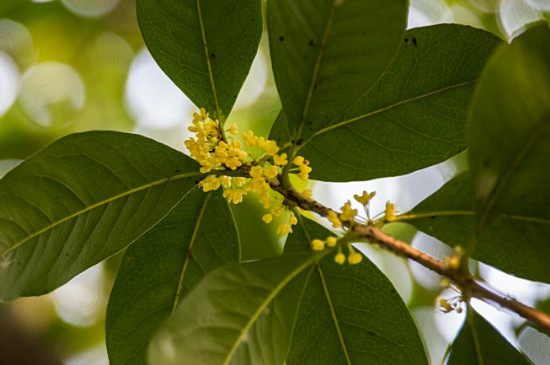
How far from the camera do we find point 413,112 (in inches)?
60.7

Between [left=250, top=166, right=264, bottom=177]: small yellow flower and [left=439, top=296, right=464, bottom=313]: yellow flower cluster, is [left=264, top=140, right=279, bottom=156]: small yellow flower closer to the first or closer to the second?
[left=250, top=166, right=264, bottom=177]: small yellow flower

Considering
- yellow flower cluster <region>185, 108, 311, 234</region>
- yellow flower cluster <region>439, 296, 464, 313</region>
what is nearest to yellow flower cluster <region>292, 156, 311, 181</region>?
yellow flower cluster <region>185, 108, 311, 234</region>

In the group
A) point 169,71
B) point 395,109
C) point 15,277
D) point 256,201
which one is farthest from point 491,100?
point 256,201

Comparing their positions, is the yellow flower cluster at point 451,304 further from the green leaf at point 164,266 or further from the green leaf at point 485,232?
the green leaf at point 164,266

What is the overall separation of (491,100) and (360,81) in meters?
0.33

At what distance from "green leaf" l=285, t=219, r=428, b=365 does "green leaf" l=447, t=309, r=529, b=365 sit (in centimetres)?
31

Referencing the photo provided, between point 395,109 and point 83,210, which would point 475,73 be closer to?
point 395,109

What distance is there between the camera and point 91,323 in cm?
419

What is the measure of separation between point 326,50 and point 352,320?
0.80 metres

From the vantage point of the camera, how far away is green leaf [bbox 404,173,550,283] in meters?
1.29

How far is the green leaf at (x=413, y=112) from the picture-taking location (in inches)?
59.1

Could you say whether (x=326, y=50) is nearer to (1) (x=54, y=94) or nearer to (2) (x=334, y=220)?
(2) (x=334, y=220)

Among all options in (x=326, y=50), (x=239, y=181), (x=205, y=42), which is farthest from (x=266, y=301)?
(x=205, y=42)

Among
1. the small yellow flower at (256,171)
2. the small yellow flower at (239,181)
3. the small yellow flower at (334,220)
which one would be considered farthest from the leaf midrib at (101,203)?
the small yellow flower at (334,220)
